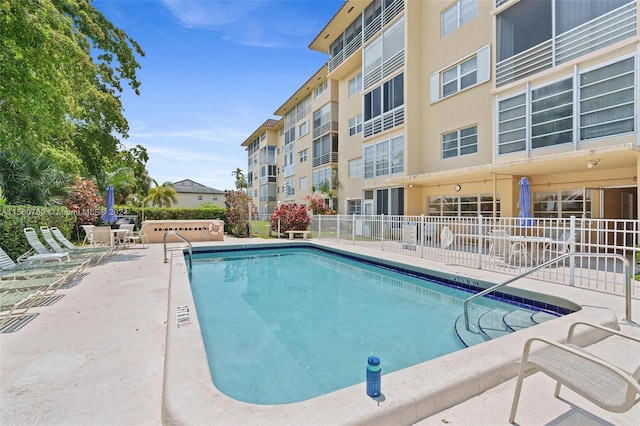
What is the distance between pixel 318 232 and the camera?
59.8ft

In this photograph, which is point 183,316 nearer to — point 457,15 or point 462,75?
point 462,75

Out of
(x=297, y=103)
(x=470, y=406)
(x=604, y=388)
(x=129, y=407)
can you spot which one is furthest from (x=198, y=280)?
(x=297, y=103)

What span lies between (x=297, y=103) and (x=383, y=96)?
1705 centimetres

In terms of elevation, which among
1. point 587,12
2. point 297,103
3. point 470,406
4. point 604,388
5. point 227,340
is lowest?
point 227,340

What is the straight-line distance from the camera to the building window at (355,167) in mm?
23516

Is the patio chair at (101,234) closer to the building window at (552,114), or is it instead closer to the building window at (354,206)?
the building window at (354,206)

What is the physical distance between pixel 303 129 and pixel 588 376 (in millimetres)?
32991

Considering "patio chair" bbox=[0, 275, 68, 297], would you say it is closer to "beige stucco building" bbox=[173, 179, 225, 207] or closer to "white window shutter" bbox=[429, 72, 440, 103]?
"white window shutter" bbox=[429, 72, 440, 103]

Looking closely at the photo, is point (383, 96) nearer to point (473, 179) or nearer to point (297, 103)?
point (473, 179)

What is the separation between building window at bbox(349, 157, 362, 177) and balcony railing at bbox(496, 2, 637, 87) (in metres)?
10.9

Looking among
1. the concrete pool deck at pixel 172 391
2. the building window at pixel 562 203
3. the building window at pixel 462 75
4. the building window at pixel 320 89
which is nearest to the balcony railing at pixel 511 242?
the building window at pixel 562 203

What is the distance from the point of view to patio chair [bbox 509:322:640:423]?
2047mm

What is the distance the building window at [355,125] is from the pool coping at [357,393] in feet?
69.6

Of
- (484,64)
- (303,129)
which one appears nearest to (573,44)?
(484,64)
